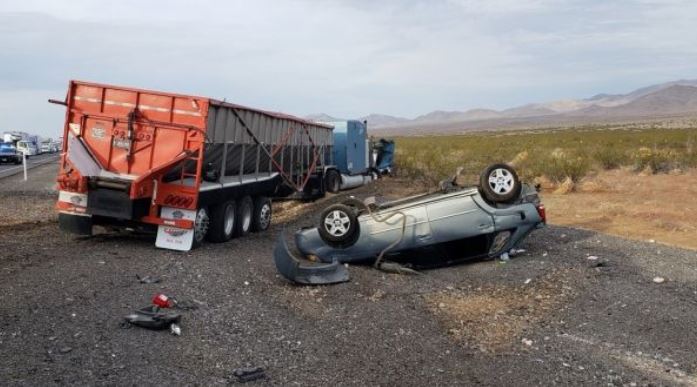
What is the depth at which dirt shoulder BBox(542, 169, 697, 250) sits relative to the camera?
15.2m

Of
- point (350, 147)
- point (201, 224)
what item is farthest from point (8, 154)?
point (201, 224)

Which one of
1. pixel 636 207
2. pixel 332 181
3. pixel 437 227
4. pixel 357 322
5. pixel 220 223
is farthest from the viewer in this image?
pixel 332 181

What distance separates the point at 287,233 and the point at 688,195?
44.7 feet

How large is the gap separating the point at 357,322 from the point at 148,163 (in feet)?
18.5

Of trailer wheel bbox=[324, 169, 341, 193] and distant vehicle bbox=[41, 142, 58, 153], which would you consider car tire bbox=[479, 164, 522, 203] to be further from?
distant vehicle bbox=[41, 142, 58, 153]

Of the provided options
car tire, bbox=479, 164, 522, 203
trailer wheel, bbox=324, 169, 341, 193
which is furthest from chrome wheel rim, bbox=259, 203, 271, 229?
trailer wheel, bbox=324, 169, 341, 193

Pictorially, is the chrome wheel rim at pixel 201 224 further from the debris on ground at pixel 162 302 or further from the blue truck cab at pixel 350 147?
the blue truck cab at pixel 350 147

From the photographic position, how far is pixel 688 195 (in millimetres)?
21109

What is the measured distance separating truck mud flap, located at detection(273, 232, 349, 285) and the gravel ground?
15cm

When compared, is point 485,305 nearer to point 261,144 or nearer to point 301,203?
point 261,144

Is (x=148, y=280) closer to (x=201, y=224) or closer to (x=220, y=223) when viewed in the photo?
(x=201, y=224)

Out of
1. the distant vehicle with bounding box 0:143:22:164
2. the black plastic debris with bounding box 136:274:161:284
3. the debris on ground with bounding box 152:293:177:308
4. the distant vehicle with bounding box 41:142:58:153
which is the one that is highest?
the debris on ground with bounding box 152:293:177:308

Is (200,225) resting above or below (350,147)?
below

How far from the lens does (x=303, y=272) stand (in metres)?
8.54
